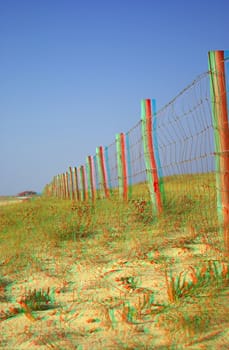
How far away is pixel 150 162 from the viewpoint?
7141 millimetres

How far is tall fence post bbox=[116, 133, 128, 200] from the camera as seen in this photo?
29.5 ft

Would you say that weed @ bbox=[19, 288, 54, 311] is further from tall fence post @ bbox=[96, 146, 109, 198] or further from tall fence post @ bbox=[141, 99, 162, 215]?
tall fence post @ bbox=[96, 146, 109, 198]

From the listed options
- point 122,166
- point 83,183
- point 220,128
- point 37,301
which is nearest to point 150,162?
point 122,166

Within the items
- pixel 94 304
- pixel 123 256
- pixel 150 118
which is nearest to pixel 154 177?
pixel 150 118

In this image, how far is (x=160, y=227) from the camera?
19.3 feet

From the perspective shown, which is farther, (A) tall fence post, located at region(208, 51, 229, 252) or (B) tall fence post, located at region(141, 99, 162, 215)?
(B) tall fence post, located at region(141, 99, 162, 215)

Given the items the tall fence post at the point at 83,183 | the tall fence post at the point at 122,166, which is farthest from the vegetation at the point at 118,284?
the tall fence post at the point at 83,183

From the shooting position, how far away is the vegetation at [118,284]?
2.53m

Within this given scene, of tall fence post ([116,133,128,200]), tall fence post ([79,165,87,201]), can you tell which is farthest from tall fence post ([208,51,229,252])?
tall fence post ([79,165,87,201])

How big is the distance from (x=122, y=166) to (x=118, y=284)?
18.6 ft

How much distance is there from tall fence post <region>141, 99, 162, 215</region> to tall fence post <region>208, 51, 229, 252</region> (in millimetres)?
2790

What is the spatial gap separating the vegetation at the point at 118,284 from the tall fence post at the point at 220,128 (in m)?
0.28

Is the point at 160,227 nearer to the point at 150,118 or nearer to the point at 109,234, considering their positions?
the point at 109,234

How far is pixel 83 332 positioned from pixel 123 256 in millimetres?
1975
